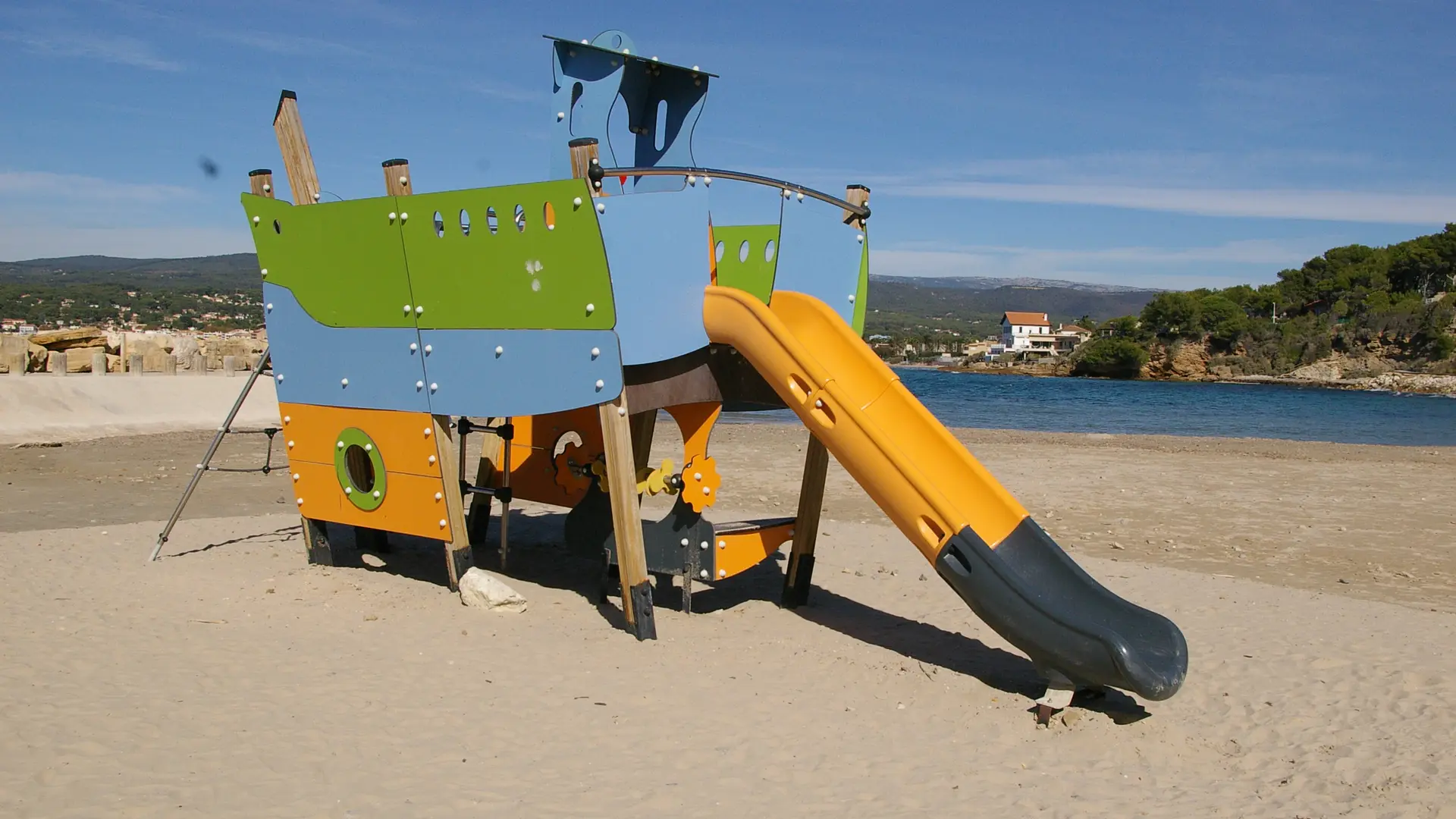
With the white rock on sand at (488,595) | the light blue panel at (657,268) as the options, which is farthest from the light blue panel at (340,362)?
the light blue panel at (657,268)

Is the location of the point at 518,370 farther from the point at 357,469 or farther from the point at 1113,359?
the point at 1113,359

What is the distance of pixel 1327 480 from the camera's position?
661 inches

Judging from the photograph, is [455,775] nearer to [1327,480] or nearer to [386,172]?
[386,172]

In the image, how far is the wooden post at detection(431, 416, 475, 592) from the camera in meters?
7.78

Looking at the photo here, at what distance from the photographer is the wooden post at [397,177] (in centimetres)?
764

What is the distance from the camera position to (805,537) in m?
8.01

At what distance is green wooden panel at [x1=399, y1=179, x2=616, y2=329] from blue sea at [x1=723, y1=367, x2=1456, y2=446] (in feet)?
84.1

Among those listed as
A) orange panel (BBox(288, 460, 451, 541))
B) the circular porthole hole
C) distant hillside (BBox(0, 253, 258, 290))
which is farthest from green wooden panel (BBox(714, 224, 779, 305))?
distant hillside (BBox(0, 253, 258, 290))

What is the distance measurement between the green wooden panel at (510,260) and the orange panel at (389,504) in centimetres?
123

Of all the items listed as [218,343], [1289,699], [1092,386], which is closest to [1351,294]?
[1092,386]

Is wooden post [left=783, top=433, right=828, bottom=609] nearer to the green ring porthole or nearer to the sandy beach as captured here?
the sandy beach

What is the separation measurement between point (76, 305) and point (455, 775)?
223ft

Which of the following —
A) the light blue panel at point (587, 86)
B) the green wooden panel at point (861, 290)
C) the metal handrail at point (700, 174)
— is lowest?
the green wooden panel at point (861, 290)

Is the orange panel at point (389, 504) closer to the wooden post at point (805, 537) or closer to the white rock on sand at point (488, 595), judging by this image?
the white rock on sand at point (488, 595)
